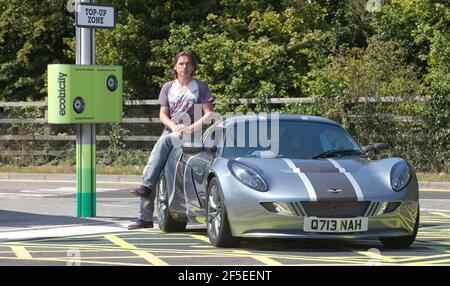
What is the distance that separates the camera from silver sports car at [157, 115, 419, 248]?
10086 millimetres

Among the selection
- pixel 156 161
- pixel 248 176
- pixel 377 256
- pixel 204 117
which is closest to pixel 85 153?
pixel 156 161

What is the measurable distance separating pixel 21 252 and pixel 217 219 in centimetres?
185

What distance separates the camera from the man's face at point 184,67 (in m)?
12.7

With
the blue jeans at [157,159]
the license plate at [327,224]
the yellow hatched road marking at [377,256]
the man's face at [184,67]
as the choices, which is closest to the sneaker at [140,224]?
the blue jeans at [157,159]

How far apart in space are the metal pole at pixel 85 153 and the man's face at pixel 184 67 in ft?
6.24

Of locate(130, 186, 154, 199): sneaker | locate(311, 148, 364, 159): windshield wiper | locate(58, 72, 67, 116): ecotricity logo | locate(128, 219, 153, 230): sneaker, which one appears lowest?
locate(128, 219, 153, 230): sneaker

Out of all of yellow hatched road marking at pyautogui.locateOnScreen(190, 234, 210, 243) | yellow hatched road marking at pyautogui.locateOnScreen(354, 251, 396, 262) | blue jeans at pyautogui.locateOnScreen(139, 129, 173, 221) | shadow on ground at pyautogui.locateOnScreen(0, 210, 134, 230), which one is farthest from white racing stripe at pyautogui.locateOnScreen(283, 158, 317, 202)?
shadow on ground at pyautogui.locateOnScreen(0, 210, 134, 230)

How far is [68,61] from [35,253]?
79.7 ft

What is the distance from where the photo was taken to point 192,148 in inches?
444

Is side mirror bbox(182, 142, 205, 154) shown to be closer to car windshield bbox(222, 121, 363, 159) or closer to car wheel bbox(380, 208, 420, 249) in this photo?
car windshield bbox(222, 121, 363, 159)

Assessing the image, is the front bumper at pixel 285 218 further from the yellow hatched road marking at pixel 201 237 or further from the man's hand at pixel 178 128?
the man's hand at pixel 178 128

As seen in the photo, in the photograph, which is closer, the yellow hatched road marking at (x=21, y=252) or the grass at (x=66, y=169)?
the yellow hatched road marking at (x=21, y=252)

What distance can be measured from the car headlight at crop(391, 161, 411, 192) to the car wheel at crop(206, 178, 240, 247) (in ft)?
5.11
